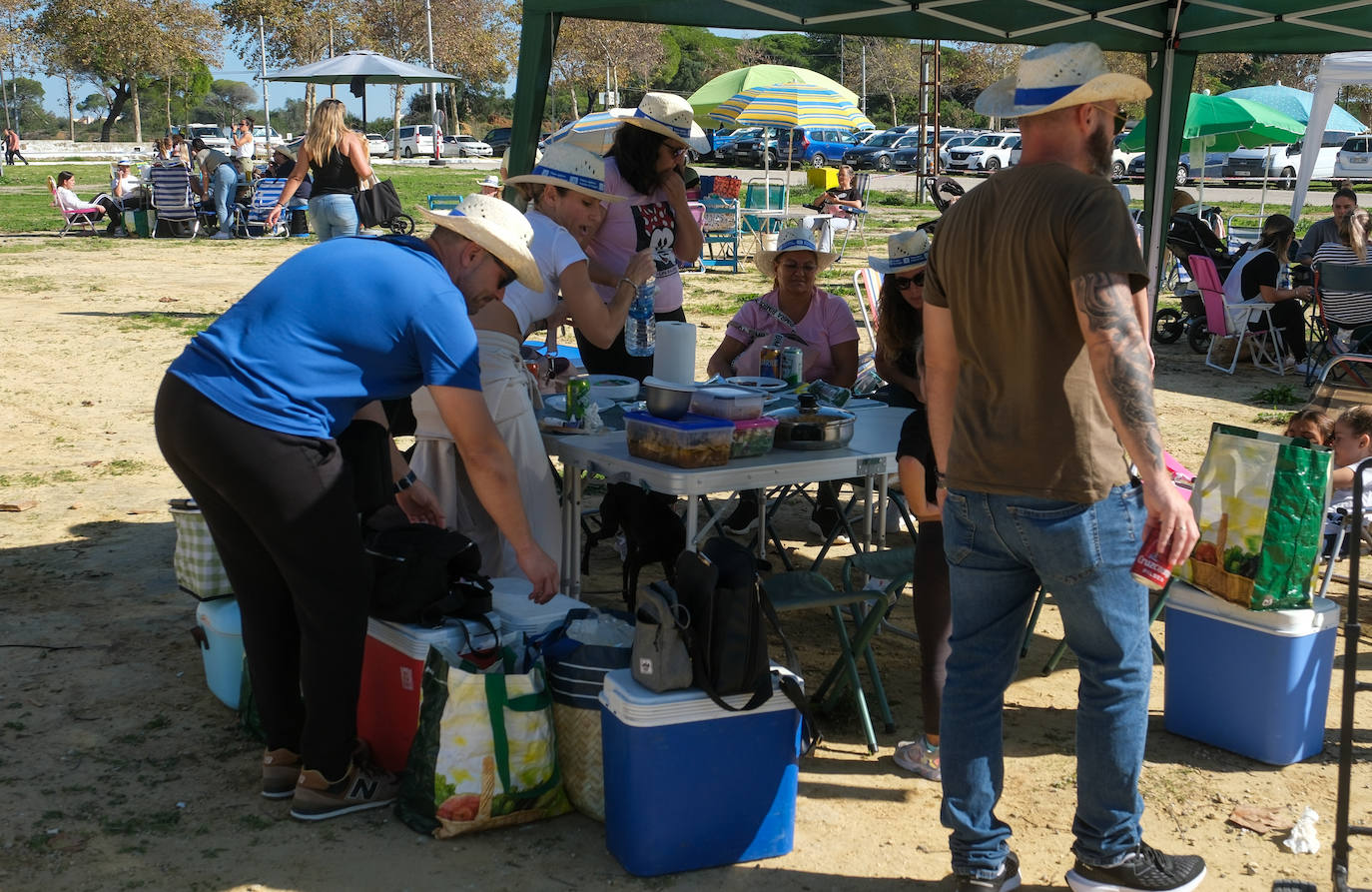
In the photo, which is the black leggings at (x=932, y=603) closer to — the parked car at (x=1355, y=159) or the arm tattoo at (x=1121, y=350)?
the arm tattoo at (x=1121, y=350)

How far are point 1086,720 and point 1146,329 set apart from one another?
0.77m

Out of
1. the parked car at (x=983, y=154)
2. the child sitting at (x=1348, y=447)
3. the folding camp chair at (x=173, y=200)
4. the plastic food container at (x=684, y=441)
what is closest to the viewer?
the plastic food container at (x=684, y=441)

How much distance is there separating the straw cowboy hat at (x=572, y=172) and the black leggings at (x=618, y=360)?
1048 mm

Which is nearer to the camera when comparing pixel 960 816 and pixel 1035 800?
pixel 960 816

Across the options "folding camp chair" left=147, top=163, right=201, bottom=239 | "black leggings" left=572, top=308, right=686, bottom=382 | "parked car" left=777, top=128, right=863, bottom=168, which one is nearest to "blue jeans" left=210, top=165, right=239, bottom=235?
"folding camp chair" left=147, top=163, right=201, bottom=239

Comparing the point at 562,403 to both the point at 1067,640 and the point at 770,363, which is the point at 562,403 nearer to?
the point at 770,363

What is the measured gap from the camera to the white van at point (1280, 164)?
3083 cm

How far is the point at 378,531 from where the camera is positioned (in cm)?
336

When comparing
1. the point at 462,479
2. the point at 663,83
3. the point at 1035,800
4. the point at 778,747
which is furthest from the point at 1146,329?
the point at 663,83

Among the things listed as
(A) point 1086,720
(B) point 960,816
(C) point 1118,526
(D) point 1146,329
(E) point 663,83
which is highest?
(E) point 663,83

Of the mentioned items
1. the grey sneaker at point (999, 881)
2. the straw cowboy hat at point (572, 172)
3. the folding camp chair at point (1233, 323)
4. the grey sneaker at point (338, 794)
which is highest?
the straw cowboy hat at point (572, 172)

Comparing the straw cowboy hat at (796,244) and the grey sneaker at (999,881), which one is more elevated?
the straw cowboy hat at (796,244)

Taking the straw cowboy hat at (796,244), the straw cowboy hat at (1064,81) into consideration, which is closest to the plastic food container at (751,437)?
the straw cowboy hat at (1064,81)

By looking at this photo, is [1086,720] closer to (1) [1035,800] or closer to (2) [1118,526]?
(2) [1118,526]
